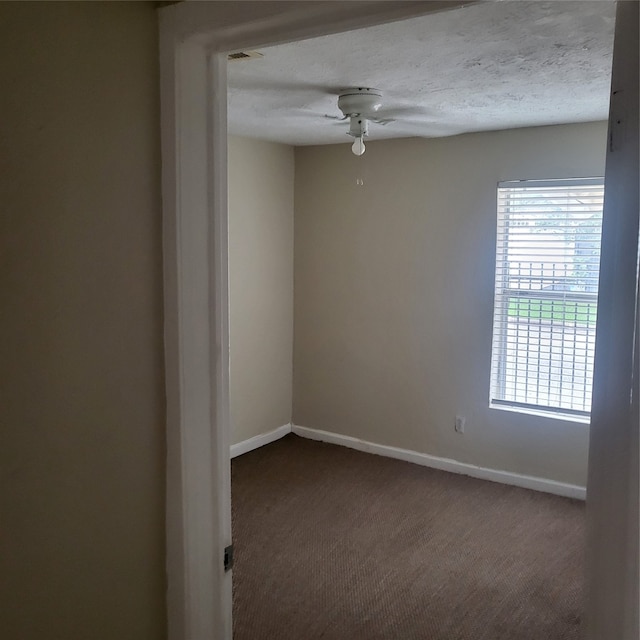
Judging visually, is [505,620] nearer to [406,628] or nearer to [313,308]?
[406,628]

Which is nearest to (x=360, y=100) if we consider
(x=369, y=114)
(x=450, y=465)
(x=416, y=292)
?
(x=369, y=114)

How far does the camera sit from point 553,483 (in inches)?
151

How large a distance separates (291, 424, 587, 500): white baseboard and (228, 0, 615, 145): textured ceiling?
217 centimetres

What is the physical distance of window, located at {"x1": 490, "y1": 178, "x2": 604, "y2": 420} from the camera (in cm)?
363

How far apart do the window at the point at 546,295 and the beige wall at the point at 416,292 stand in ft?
0.26

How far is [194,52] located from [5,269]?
557mm

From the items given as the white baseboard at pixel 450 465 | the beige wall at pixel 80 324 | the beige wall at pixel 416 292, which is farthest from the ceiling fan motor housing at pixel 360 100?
the white baseboard at pixel 450 465

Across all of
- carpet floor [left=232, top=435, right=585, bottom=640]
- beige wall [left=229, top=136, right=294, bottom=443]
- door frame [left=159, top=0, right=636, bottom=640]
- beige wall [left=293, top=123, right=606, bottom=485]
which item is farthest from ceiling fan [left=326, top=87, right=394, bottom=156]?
carpet floor [left=232, top=435, right=585, bottom=640]

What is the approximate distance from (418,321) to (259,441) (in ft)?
4.86

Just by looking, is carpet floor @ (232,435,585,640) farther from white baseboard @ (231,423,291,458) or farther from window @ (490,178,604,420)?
window @ (490,178,604,420)

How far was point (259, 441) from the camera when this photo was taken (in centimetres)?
460

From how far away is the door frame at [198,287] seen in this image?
1.18 meters

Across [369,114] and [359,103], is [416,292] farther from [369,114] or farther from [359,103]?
[359,103]

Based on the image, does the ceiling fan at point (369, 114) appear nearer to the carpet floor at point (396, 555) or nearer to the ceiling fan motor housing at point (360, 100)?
the ceiling fan motor housing at point (360, 100)
